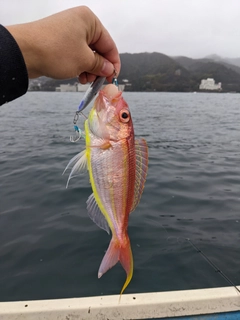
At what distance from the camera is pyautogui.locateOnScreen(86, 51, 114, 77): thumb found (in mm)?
2316

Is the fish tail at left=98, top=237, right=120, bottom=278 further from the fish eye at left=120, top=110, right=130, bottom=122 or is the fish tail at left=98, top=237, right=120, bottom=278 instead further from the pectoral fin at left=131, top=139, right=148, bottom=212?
the fish eye at left=120, top=110, right=130, bottom=122

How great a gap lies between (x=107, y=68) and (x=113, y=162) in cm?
94

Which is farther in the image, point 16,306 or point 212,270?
point 212,270

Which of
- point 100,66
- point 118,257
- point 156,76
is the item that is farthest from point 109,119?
point 156,76

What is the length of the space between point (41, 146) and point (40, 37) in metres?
12.2

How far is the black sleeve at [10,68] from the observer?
1.67 meters

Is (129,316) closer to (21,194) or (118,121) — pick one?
(118,121)

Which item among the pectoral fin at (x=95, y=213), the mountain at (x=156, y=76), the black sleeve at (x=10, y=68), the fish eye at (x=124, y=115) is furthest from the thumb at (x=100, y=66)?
the mountain at (x=156, y=76)

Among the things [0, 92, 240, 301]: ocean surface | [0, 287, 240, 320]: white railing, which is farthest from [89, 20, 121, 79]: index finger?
[0, 92, 240, 301]: ocean surface

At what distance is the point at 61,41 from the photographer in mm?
1995

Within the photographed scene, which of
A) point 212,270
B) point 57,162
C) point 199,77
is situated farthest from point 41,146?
point 199,77

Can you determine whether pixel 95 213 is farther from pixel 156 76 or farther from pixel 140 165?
pixel 156 76

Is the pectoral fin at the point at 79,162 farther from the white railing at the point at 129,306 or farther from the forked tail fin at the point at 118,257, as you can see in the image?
the white railing at the point at 129,306

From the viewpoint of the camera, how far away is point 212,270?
4574 millimetres
